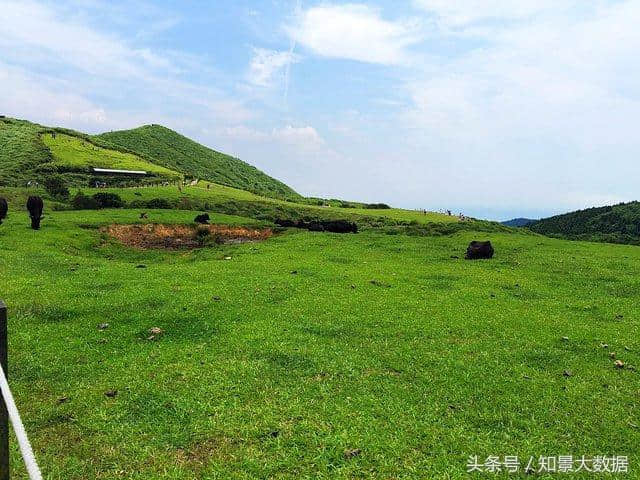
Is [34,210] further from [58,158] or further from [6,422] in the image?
[58,158]

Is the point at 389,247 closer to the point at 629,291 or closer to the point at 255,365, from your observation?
the point at 629,291

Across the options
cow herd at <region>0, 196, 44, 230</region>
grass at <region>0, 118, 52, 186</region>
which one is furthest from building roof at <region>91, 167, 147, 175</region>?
cow herd at <region>0, 196, 44, 230</region>

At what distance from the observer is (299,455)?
7500 mm

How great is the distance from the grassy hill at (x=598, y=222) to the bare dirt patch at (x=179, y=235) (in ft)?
223

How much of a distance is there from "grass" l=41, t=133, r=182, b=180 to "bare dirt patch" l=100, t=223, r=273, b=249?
62630 millimetres

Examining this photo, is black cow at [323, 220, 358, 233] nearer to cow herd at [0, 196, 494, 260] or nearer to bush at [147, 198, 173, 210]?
cow herd at [0, 196, 494, 260]

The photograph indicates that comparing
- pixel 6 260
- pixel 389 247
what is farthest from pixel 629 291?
pixel 6 260

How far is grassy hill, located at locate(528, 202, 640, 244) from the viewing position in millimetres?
90000

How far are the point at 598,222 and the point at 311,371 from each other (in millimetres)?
107574

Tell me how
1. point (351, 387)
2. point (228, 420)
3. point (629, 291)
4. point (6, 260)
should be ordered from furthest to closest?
point (6, 260) < point (629, 291) < point (351, 387) < point (228, 420)

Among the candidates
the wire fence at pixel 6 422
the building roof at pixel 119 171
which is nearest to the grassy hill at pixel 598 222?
the building roof at pixel 119 171

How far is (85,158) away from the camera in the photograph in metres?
104

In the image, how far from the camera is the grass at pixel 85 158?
3762 inches

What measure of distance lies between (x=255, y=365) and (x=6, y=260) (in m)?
17.1
